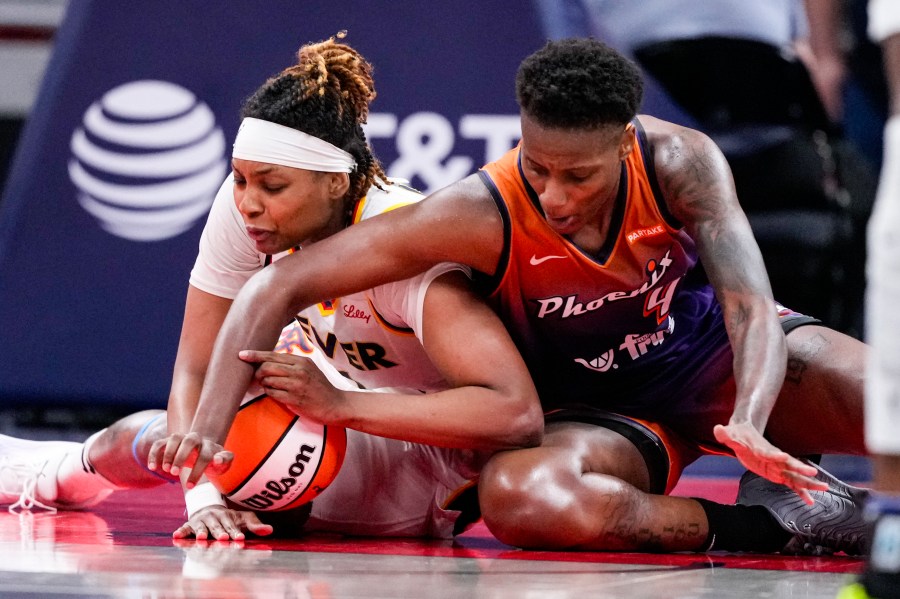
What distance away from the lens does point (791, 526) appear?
117 inches

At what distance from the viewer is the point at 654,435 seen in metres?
3.18

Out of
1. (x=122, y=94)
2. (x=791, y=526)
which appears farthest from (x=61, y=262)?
(x=791, y=526)

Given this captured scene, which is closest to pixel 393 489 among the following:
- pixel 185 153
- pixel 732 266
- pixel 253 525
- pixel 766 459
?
pixel 253 525

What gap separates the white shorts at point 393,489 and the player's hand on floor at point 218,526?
0.77 feet

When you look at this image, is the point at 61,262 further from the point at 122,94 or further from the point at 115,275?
the point at 122,94

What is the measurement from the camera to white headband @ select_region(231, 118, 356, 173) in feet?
10.1

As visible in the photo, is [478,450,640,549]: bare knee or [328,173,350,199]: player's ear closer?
[478,450,640,549]: bare knee

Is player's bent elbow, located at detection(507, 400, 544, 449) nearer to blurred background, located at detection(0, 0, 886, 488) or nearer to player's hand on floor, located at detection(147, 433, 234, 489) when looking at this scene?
player's hand on floor, located at detection(147, 433, 234, 489)

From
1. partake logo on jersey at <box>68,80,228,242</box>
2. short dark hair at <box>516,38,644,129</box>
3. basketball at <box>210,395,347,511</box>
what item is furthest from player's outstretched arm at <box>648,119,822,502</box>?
partake logo on jersey at <box>68,80,228,242</box>

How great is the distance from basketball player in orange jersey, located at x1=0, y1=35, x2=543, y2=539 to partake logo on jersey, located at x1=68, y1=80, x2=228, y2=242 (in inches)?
64.4

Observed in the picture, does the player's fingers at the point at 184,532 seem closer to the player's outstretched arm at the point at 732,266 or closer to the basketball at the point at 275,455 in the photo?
the basketball at the point at 275,455

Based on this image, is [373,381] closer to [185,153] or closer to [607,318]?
[607,318]

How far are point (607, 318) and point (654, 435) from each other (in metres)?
0.31

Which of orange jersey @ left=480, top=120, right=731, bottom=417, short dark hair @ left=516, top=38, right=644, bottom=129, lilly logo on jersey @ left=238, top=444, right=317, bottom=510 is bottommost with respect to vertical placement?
lilly logo on jersey @ left=238, top=444, right=317, bottom=510
